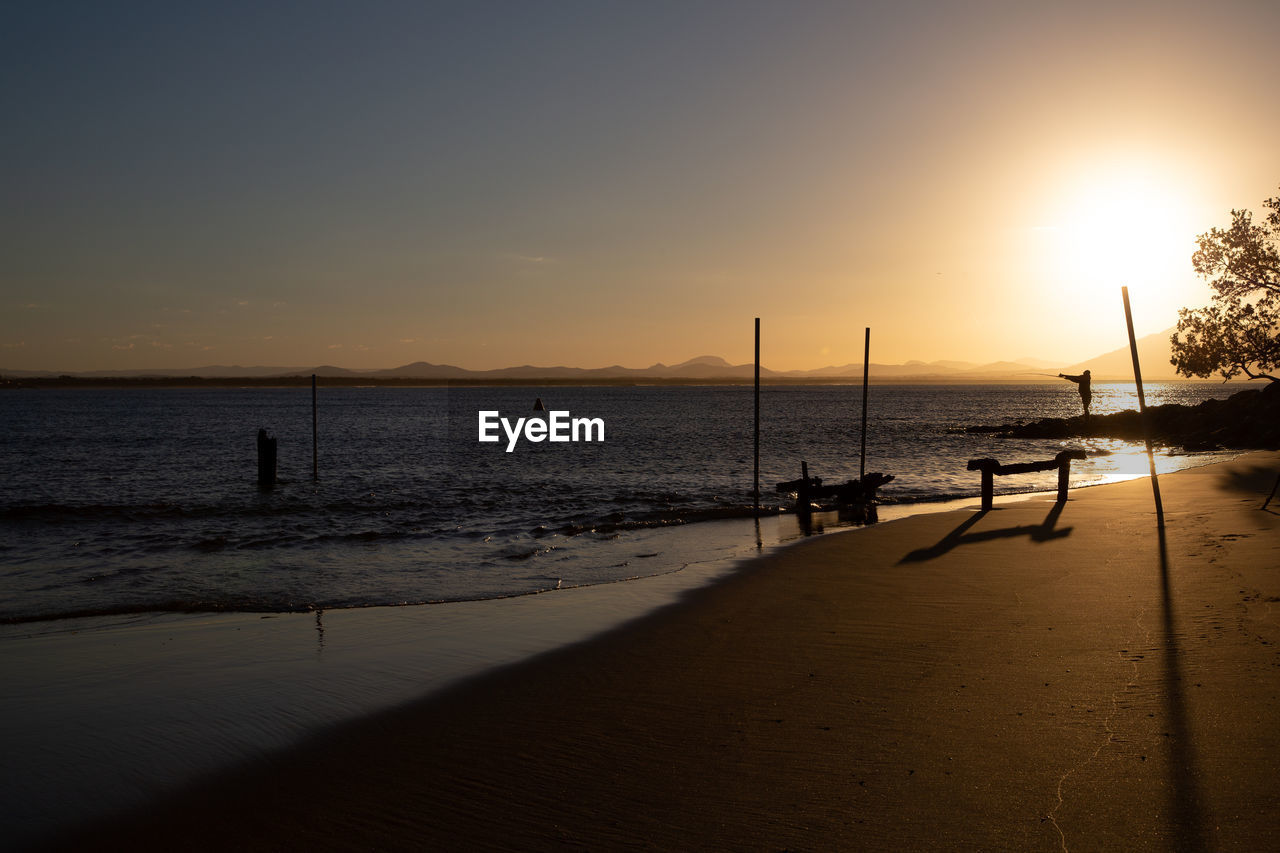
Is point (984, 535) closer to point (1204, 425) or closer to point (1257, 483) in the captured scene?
point (1257, 483)

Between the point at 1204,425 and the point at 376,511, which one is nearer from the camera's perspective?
the point at 376,511

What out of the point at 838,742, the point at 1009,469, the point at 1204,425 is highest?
the point at 1204,425

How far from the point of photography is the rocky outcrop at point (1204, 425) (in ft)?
125

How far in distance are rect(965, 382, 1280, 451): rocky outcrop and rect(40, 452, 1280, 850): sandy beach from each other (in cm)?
3530

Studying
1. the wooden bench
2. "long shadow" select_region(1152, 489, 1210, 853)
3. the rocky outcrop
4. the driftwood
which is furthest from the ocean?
"long shadow" select_region(1152, 489, 1210, 853)

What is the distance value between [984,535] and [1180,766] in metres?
10.2

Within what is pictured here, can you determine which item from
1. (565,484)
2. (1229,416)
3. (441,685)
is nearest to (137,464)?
→ (565,484)

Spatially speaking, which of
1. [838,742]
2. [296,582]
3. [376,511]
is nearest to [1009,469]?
[838,742]

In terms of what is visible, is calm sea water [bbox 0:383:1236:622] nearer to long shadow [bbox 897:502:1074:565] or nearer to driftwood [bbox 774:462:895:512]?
driftwood [bbox 774:462:895:512]

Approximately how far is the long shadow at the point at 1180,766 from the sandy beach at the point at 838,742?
19mm

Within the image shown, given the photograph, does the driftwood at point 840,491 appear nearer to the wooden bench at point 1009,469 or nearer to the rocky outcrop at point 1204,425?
the wooden bench at point 1009,469

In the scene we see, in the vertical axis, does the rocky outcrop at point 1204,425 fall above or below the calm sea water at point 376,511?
above

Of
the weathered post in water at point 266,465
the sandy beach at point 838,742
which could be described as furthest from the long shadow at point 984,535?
the weathered post in water at point 266,465

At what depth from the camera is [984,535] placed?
14742mm
